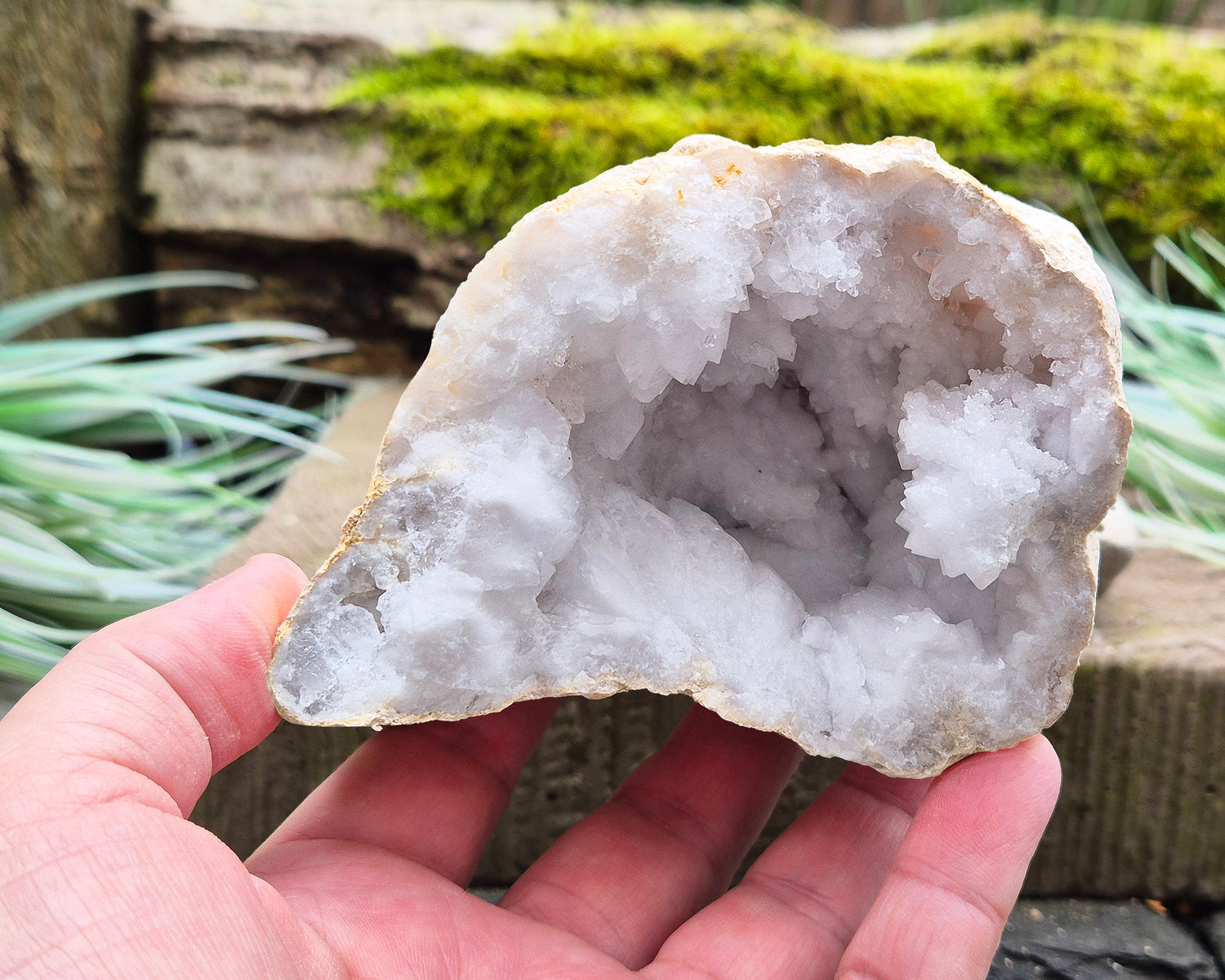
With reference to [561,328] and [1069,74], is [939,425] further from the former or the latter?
[1069,74]

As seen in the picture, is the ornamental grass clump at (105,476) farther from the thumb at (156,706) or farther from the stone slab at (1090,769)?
the thumb at (156,706)

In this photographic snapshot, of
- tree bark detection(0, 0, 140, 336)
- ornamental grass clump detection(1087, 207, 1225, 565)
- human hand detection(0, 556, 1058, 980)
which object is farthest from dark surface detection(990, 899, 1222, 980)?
tree bark detection(0, 0, 140, 336)

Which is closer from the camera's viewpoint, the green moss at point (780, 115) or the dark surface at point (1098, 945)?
the dark surface at point (1098, 945)

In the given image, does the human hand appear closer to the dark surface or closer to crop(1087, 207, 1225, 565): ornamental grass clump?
the dark surface

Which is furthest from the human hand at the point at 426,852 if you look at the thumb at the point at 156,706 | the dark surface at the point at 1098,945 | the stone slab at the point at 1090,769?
the dark surface at the point at 1098,945

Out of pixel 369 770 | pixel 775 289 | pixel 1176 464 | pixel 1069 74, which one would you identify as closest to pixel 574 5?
pixel 1069 74

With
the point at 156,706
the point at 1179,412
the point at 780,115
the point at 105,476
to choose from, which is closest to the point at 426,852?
the point at 156,706

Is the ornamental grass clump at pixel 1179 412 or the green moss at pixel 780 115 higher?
the green moss at pixel 780 115

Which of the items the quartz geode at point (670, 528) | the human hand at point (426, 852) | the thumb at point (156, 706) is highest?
the quartz geode at point (670, 528)
